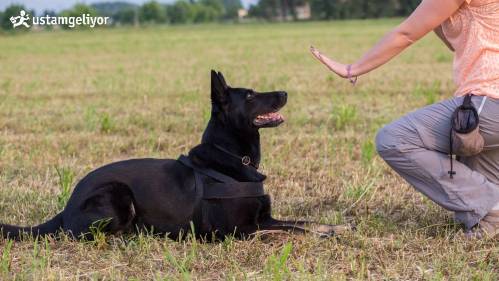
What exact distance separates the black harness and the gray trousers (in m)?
0.92

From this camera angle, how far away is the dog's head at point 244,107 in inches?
175

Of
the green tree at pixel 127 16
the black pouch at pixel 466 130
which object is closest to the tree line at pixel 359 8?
the green tree at pixel 127 16

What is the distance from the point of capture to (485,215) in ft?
15.2

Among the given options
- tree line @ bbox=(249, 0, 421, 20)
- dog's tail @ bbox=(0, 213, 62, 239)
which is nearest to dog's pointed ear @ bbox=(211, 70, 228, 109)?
dog's tail @ bbox=(0, 213, 62, 239)

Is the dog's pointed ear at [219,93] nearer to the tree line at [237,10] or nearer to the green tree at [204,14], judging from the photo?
→ the tree line at [237,10]

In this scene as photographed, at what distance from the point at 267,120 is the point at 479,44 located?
136cm

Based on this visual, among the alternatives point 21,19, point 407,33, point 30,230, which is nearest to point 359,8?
point 21,19

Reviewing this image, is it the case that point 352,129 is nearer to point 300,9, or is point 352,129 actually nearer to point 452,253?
point 452,253

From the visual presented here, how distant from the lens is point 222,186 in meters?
4.41

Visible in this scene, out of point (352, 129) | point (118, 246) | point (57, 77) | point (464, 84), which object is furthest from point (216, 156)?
point (57, 77)

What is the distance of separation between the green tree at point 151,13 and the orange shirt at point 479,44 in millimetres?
97154

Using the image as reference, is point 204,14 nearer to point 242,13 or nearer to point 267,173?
point 242,13

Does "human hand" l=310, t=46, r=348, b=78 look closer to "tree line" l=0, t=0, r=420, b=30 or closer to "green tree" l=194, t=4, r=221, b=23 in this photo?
"tree line" l=0, t=0, r=420, b=30

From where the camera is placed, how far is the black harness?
4391 millimetres
